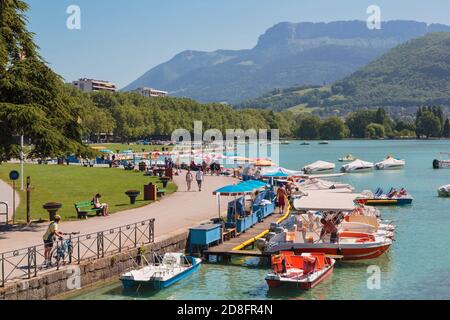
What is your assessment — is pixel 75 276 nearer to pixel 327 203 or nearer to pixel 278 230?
pixel 278 230

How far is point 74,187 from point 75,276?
87.6ft

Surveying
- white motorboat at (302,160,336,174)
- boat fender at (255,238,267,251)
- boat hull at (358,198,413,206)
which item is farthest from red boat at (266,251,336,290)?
white motorboat at (302,160,336,174)

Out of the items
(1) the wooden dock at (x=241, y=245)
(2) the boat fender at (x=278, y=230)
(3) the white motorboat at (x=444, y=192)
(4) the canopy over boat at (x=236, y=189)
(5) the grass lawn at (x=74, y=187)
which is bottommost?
(3) the white motorboat at (x=444, y=192)

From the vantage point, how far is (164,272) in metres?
23.9

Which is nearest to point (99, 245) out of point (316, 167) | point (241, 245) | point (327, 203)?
point (241, 245)

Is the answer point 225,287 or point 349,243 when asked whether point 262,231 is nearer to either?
point 349,243

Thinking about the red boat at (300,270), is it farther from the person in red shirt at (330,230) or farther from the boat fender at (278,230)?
the boat fender at (278,230)

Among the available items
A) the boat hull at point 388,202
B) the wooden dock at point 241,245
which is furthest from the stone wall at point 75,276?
the boat hull at point 388,202

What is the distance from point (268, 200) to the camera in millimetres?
41469

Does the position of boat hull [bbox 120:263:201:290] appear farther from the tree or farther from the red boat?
the tree

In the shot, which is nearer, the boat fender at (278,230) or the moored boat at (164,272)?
the moored boat at (164,272)

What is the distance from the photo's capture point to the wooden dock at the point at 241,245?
28.3 m

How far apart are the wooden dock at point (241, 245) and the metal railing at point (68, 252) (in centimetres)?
346

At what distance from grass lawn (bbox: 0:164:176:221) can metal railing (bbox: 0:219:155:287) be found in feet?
22.5
